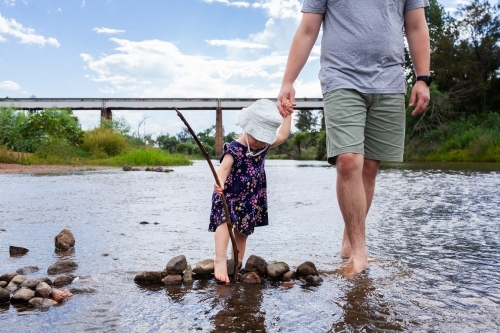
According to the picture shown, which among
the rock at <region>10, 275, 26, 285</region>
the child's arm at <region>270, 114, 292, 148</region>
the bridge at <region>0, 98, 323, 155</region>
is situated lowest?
the rock at <region>10, 275, 26, 285</region>

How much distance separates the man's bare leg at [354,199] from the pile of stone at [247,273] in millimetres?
298

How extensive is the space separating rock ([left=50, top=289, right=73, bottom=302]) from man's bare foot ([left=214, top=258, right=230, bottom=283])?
0.72 m

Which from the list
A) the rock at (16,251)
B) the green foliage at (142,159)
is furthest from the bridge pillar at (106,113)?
the rock at (16,251)

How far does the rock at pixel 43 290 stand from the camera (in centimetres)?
233

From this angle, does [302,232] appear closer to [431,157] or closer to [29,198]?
[29,198]

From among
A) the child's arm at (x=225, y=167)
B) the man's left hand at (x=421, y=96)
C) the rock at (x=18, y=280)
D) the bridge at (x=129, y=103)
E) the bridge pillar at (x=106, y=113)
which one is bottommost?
the rock at (x=18, y=280)

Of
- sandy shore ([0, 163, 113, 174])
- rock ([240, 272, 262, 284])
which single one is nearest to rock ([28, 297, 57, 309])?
rock ([240, 272, 262, 284])

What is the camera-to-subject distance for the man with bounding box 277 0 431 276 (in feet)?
9.49

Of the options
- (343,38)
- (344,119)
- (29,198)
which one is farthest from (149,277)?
(29,198)

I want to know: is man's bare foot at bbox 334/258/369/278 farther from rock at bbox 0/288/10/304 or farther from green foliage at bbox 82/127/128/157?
green foliage at bbox 82/127/128/157

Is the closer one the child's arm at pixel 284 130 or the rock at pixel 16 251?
the child's arm at pixel 284 130

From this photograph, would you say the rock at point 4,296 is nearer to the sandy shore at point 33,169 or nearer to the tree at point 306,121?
the sandy shore at point 33,169

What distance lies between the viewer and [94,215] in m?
5.23

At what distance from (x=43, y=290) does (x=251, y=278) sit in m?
1.00
